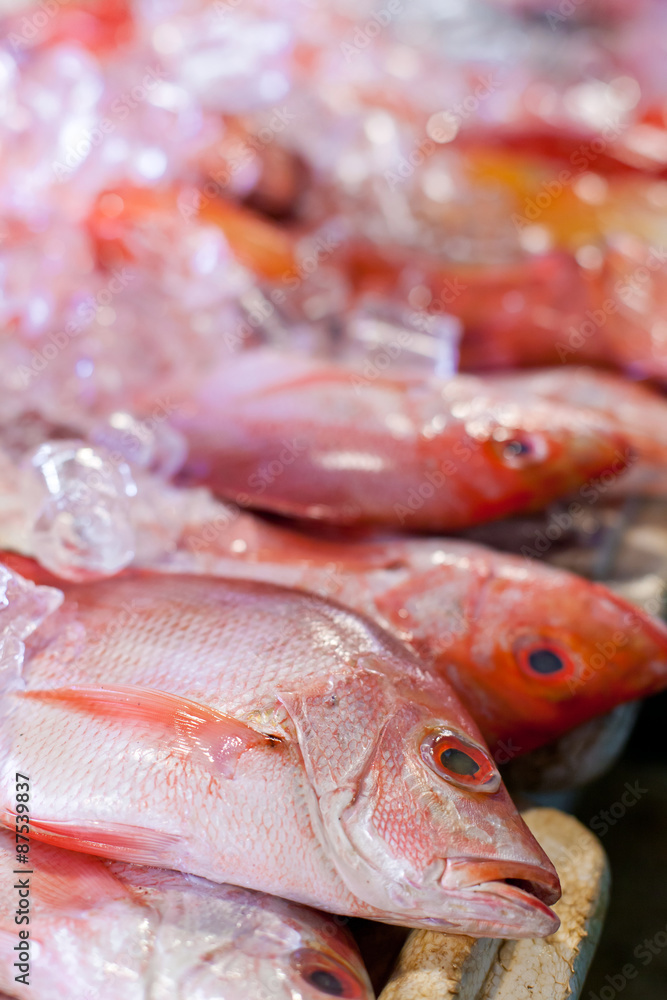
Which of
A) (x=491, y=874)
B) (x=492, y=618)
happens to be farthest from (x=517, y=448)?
(x=491, y=874)

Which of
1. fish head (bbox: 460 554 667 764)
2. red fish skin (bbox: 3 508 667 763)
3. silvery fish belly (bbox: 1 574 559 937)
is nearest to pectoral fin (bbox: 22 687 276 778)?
silvery fish belly (bbox: 1 574 559 937)

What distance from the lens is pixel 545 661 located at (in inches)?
47.8

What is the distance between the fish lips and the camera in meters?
0.82

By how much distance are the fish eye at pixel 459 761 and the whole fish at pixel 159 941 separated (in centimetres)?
22

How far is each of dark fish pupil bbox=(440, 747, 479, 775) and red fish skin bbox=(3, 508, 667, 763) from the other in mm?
265

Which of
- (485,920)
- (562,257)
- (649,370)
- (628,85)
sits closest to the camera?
(485,920)

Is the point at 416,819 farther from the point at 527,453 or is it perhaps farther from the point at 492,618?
the point at 527,453

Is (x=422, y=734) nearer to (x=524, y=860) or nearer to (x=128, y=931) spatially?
(x=524, y=860)

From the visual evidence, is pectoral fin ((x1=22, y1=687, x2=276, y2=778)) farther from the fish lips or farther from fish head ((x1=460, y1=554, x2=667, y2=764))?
fish head ((x1=460, y1=554, x2=667, y2=764))

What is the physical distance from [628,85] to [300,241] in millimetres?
2472

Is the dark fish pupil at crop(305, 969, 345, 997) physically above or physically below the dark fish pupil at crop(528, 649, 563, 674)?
below

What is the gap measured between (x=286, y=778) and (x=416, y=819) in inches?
5.7

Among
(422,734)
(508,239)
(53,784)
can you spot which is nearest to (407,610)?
(422,734)

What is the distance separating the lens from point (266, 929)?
2.85 ft
